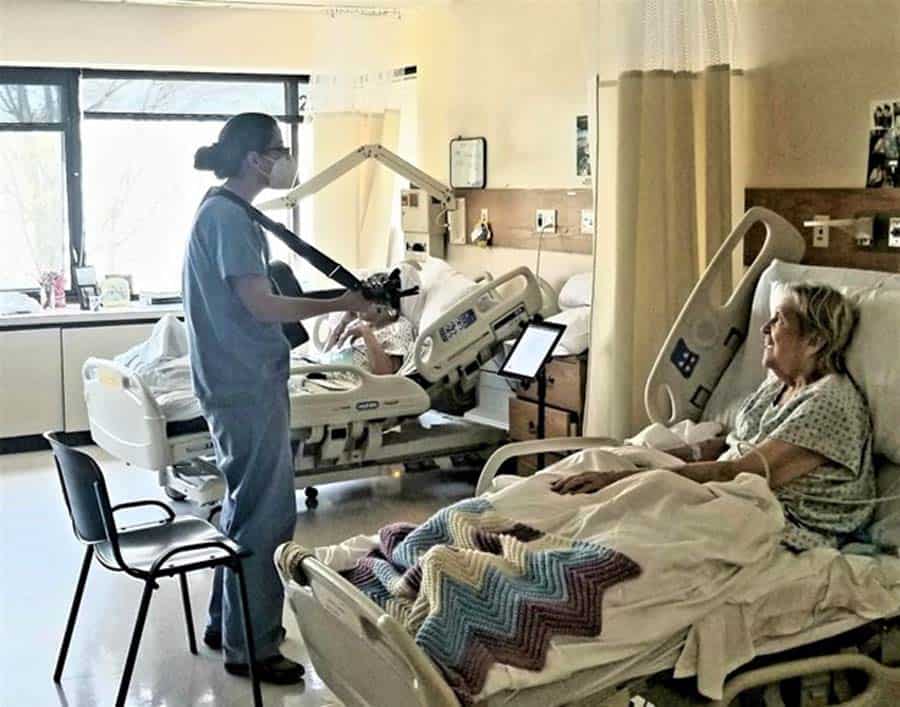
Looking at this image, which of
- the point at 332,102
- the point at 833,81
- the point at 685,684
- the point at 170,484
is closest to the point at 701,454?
the point at 685,684

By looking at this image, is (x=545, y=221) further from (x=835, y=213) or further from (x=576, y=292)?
(x=835, y=213)

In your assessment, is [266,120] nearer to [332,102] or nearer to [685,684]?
[685,684]

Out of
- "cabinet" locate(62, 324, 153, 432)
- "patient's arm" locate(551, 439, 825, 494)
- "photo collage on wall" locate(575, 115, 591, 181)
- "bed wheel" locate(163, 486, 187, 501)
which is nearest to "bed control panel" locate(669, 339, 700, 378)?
"patient's arm" locate(551, 439, 825, 494)

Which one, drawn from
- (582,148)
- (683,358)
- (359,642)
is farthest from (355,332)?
(359,642)

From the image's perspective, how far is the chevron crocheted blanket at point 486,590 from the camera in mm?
2062

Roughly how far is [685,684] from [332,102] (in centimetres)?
451

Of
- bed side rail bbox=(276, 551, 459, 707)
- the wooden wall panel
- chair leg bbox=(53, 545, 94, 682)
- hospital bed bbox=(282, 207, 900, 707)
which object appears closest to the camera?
bed side rail bbox=(276, 551, 459, 707)

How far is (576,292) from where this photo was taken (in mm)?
4742

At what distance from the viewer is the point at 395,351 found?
16.7 ft

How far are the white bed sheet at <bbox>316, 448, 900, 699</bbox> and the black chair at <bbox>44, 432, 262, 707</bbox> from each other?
15.8 inches

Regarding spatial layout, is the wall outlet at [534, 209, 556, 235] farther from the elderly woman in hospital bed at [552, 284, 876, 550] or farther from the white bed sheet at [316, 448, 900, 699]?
the white bed sheet at [316, 448, 900, 699]

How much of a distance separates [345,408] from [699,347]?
170 centimetres

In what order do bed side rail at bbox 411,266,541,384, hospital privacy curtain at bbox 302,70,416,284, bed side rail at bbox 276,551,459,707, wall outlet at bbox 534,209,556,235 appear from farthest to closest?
hospital privacy curtain at bbox 302,70,416,284 → wall outlet at bbox 534,209,556,235 → bed side rail at bbox 411,266,541,384 → bed side rail at bbox 276,551,459,707

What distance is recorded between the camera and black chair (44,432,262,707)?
2.66 meters
